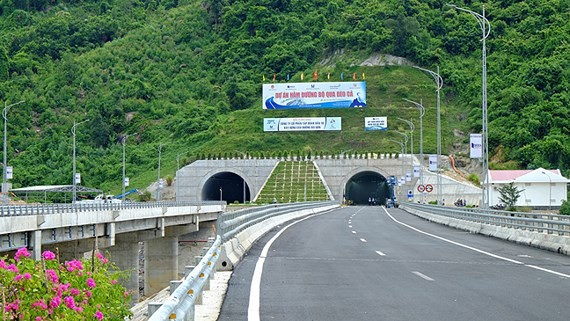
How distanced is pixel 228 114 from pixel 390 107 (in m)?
27.5

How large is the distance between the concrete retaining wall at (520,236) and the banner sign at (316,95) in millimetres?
73334

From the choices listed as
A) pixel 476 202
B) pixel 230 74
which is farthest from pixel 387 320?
pixel 230 74

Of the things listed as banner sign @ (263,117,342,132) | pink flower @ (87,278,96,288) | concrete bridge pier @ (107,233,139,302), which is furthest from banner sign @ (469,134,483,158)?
banner sign @ (263,117,342,132)

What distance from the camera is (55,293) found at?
29.1ft

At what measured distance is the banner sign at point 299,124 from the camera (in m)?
122

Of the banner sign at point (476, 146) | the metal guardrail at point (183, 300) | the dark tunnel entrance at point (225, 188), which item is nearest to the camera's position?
the metal guardrail at point (183, 300)

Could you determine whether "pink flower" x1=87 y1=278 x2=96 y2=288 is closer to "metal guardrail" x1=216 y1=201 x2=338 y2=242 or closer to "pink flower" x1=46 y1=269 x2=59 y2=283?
"pink flower" x1=46 y1=269 x2=59 y2=283

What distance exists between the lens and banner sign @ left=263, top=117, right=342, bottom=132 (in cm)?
12169

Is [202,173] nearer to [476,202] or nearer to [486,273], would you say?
[476,202]

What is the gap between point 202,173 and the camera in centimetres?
11119

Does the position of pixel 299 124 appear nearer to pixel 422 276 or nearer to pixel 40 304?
pixel 422 276

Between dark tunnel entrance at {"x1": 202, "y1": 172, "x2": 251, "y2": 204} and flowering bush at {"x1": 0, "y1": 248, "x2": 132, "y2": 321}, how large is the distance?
4118 inches

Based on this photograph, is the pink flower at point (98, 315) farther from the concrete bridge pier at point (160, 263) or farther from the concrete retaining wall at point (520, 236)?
the concrete bridge pier at point (160, 263)

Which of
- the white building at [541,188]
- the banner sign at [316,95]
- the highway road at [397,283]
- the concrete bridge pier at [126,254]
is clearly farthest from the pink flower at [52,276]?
the banner sign at [316,95]
